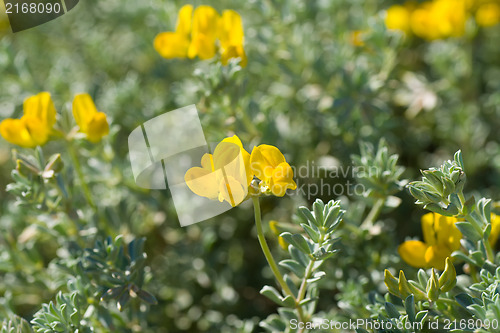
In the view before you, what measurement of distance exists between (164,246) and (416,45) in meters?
2.07

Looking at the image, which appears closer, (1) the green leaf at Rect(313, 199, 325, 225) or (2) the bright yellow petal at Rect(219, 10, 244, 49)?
(1) the green leaf at Rect(313, 199, 325, 225)

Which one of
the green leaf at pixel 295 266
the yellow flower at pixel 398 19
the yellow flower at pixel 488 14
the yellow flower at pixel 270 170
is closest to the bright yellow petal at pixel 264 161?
the yellow flower at pixel 270 170

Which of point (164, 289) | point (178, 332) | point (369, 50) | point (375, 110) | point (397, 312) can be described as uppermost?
point (369, 50)

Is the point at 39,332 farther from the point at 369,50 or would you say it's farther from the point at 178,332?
the point at 369,50

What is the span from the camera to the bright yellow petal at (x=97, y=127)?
5.90 feet

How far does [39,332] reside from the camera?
149cm

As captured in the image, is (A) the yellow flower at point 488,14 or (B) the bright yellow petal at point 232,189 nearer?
(B) the bright yellow petal at point 232,189

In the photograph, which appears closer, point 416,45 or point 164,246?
point 164,246

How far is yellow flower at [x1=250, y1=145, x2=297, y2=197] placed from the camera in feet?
4.50

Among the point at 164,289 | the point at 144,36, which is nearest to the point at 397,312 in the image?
the point at 164,289

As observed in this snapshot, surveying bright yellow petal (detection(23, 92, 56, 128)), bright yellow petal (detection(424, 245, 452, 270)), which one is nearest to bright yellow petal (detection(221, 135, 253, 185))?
bright yellow petal (detection(424, 245, 452, 270))

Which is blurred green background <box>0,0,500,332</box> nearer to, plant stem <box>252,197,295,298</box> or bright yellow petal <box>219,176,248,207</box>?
plant stem <box>252,197,295,298</box>

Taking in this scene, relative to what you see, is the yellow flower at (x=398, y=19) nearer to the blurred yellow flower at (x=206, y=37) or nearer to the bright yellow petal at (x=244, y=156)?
the blurred yellow flower at (x=206, y=37)

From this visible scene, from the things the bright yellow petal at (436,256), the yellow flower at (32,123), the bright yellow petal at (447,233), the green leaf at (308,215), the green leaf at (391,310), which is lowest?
the green leaf at (391,310)
